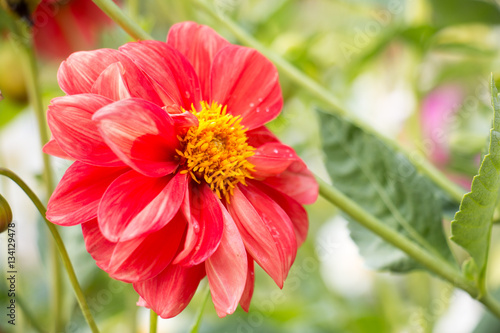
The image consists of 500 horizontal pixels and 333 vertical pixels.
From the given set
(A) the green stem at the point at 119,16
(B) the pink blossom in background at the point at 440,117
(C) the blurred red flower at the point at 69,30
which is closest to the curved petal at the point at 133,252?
(A) the green stem at the point at 119,16

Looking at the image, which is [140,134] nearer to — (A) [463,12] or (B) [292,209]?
(B) [292,209]

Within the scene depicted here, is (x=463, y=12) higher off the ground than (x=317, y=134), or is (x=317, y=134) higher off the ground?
(x=463, y=12)

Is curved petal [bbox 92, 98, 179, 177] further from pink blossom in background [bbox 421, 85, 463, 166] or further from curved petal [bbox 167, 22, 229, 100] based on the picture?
pink blossom in background [bbox 421, 85, 463, 166]

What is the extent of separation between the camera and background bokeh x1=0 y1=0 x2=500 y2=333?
467mm

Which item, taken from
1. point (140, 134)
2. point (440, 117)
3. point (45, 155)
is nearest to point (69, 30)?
point (45, 155)

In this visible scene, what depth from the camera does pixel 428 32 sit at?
0.51 m

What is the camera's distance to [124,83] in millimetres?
224

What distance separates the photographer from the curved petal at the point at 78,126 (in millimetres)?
213

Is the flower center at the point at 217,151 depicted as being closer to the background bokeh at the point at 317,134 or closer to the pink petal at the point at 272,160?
the pink petal at the point at 272,160

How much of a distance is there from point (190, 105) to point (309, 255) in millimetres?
387

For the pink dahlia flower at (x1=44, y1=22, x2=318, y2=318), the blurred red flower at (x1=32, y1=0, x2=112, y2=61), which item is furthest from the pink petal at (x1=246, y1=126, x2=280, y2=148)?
the blurred red flower at (x1=32, y1=0, x2=112, y2=61)

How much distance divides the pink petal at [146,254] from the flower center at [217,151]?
0.03 meters

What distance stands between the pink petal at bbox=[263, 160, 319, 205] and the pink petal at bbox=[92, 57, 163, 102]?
0.24 ft

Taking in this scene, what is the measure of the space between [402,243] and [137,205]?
0.16m
